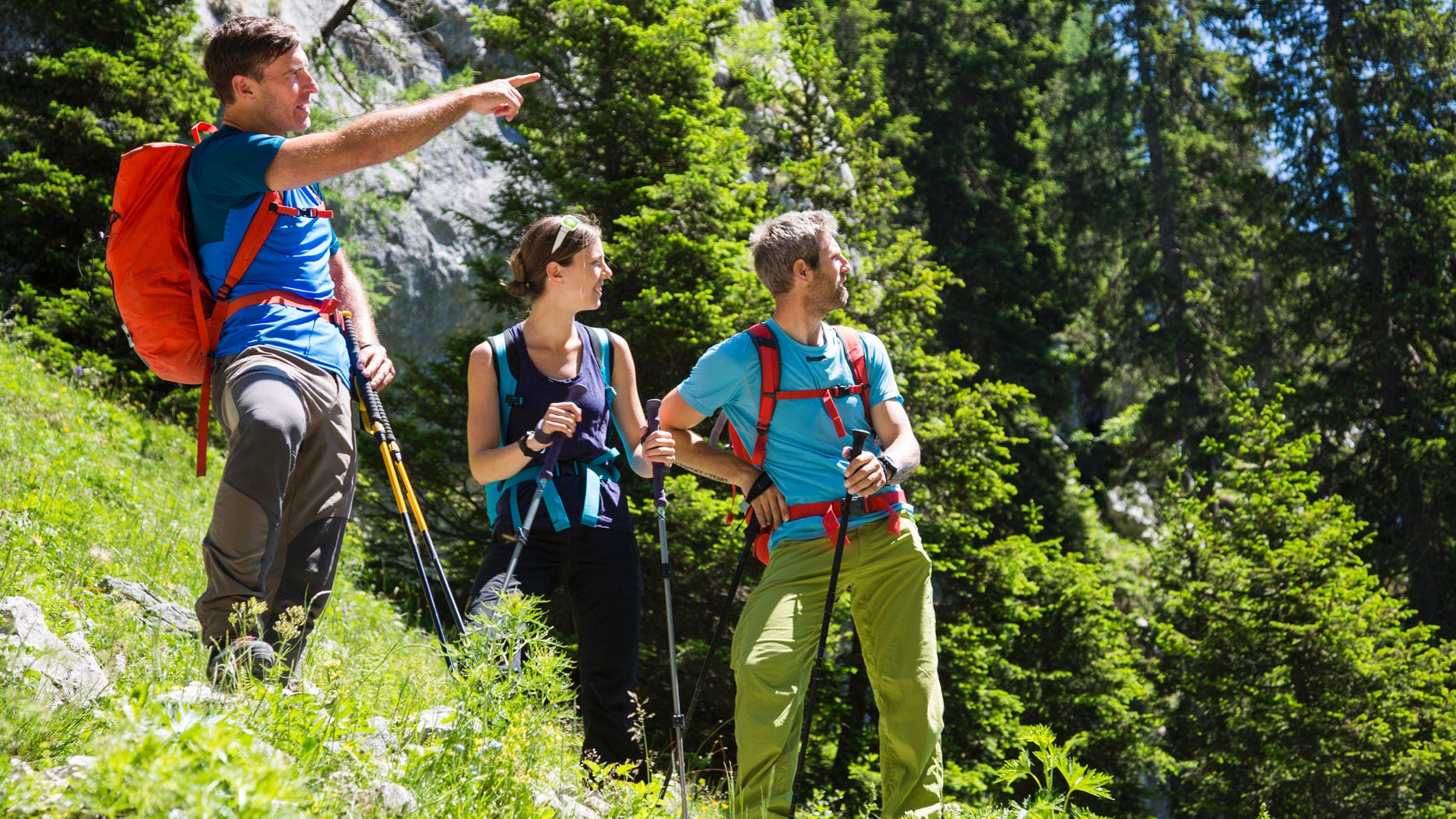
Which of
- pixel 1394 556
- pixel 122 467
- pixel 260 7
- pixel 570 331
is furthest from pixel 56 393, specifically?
pixel 1394 556

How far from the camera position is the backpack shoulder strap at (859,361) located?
4.01 meters

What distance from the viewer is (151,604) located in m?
4.30

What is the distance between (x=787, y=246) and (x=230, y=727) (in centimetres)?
266

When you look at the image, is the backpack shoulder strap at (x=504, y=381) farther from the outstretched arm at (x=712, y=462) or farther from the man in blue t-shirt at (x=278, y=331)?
the man in blue t-shirt at (x=278, y=331)

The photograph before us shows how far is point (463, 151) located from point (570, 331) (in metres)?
13.9

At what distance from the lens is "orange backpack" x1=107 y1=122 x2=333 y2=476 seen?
10.2 ft

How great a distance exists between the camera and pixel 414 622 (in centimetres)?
912

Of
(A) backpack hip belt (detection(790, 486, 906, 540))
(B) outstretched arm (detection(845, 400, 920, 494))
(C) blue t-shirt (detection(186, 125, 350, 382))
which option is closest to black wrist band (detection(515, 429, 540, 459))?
(C) blue t-shirt (detection(186, 125, 350, 382))

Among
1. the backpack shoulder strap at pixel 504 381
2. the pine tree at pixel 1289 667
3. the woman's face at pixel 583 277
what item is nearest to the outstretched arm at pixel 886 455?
the woman's face at pixel 583 277

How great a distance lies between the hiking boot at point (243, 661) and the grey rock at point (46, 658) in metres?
0.24

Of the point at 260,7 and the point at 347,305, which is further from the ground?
the point at 260,7

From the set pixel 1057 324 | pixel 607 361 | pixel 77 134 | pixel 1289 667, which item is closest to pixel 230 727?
pixel 607 361

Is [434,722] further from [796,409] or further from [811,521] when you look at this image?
[796,409]

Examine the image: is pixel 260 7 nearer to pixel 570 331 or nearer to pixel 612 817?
pixel 570 331
